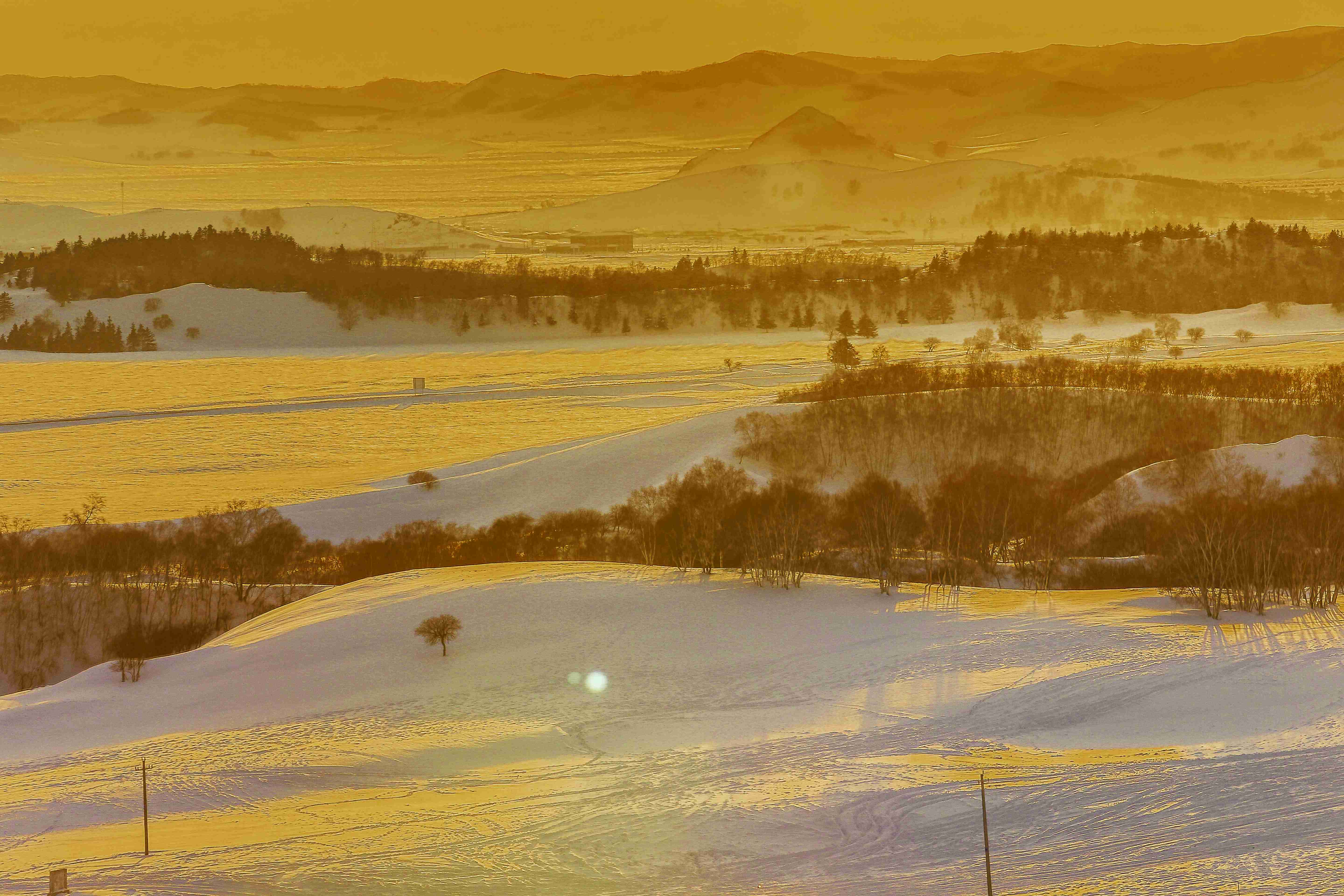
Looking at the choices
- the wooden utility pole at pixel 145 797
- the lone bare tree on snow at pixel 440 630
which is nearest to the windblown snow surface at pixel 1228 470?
the lone bare tree on snow at pixel 440 630

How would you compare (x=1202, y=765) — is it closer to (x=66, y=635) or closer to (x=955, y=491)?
(x=955, y=491)

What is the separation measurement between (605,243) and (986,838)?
530ft

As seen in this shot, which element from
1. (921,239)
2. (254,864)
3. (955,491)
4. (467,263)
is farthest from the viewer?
(921,239)

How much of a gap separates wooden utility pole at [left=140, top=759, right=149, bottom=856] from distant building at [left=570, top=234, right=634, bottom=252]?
146283 mm

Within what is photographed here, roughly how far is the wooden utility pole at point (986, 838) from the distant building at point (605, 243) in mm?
149626

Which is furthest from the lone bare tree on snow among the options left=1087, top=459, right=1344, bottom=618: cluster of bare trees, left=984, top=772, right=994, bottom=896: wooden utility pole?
left=1087, top=459, right=1344, bottom=618: cluster of bare trees

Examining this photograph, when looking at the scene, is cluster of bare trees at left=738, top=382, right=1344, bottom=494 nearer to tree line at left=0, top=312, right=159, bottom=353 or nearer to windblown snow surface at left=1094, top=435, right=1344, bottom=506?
windblown snow surface at left=1094, top=435, right=1344, bottom=506

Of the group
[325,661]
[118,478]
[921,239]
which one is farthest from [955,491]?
[921,239]

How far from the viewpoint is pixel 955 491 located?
1751 inches

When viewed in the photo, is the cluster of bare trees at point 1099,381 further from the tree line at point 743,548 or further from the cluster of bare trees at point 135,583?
the cluster of bare trees at point 135,583

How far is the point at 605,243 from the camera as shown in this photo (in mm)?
176500

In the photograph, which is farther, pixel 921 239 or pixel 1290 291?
pixel 921 239

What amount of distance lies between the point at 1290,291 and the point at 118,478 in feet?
280

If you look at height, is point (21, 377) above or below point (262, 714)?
above
